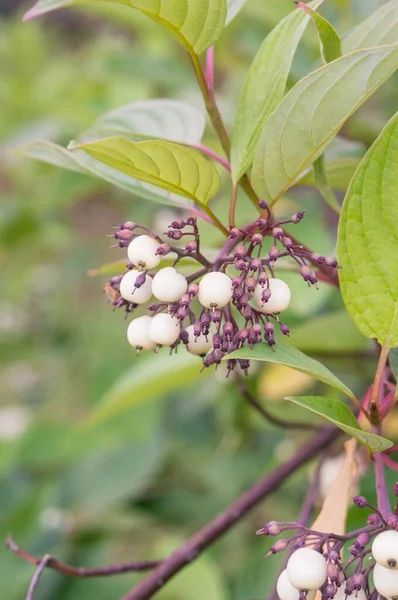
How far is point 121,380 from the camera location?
1218 millimetres

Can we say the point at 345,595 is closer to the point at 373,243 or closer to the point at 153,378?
the point at 373,243

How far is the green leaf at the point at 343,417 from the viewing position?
0.51m

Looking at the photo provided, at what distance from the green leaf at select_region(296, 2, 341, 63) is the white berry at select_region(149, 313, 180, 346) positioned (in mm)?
236

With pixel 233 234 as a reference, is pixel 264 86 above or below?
above

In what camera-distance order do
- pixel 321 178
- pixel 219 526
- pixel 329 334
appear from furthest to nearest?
pixel 329 334, pixel 219 526, pixel 321 178

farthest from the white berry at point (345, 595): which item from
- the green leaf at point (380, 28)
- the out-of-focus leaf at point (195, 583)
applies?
the out-of-focus leaf at point (195, 583)

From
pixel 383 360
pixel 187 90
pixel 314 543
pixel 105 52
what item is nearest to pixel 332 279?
pixel 383 360

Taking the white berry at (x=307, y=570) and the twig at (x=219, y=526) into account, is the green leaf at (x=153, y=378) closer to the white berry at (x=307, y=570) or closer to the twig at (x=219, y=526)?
the twig at (x=219, y=526)

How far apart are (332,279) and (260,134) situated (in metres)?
0.16

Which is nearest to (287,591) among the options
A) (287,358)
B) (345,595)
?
(345,595)

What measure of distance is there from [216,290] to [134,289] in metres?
0.07

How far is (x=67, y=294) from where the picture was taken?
2.56 m

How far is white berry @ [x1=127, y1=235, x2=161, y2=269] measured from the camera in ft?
1.76

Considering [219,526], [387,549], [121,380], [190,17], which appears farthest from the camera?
[121,380]
